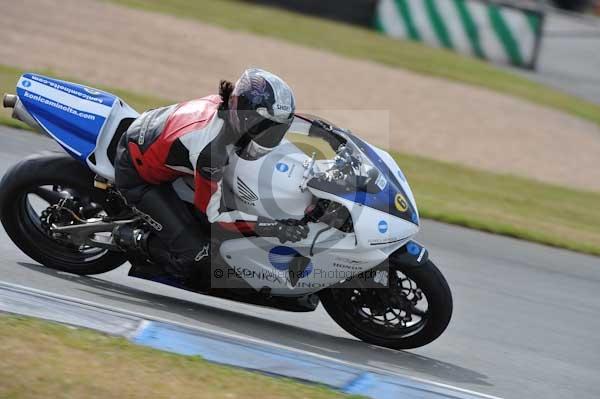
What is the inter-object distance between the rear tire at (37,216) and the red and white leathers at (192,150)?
51 centimetres

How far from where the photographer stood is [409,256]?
5.62 metres

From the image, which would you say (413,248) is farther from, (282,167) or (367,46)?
(367,46)

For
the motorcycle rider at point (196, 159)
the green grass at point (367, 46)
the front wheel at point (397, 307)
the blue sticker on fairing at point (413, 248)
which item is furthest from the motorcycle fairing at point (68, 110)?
the green grass at point (367, 46)

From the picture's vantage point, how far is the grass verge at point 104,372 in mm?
4113

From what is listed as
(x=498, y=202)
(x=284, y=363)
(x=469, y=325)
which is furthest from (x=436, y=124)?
(x=284, y=363)

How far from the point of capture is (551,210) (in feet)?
36.4

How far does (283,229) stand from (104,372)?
62.8 inches

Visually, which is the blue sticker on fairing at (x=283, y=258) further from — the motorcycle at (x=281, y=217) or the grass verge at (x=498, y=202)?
the grass verge at (x=498, y=202)

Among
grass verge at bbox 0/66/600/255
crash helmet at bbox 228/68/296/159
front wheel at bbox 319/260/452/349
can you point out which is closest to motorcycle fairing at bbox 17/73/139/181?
crash helmet at bbox 228/68/296/159

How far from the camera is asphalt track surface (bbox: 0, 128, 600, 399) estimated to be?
5.70 metres

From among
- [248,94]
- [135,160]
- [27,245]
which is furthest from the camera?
[27,245]

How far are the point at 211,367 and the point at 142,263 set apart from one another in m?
1.49

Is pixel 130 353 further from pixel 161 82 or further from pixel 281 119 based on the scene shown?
pixel 161 82

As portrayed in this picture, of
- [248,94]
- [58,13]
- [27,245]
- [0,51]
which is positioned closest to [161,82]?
[0,51]
